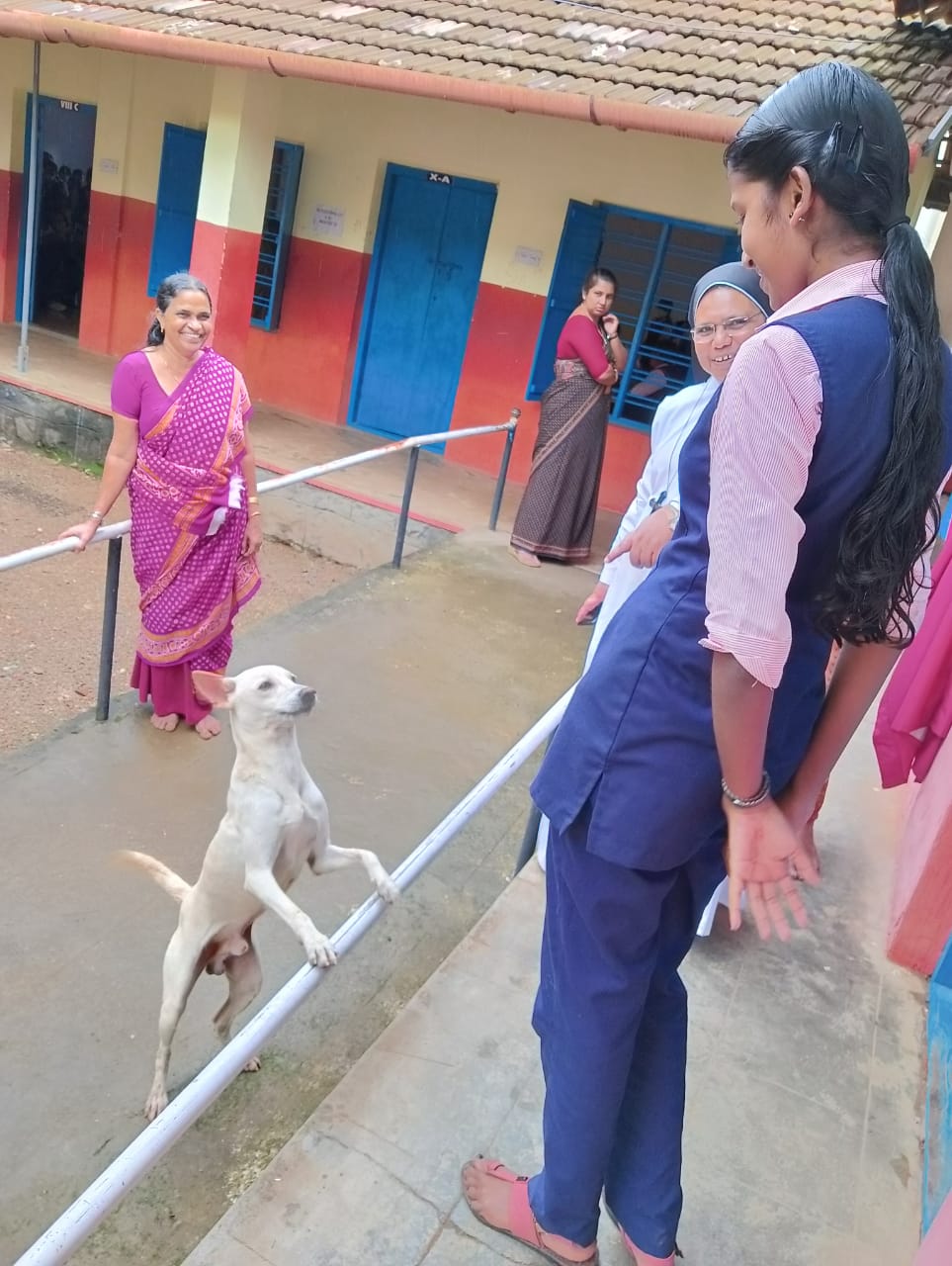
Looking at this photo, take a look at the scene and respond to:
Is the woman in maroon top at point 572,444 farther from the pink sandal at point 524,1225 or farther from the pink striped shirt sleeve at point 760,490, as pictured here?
the pink striped shirt sleeve at point 760,490

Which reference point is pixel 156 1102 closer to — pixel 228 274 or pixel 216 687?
pixel 216 687

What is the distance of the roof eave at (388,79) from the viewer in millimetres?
5539

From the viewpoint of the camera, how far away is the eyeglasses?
6.65 ft

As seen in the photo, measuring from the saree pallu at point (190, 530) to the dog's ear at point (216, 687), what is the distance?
1691 mm

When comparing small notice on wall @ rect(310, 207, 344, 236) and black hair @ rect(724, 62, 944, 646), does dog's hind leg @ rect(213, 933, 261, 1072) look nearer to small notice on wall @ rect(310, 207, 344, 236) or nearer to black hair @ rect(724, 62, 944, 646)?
black hair @ rect(724, 62, 944, 646)

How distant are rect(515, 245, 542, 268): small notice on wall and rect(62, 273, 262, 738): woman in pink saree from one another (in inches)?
172

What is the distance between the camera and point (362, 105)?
768cm

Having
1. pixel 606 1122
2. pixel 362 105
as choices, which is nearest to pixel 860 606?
pixel 606 1122

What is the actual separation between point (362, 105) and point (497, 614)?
185 inches

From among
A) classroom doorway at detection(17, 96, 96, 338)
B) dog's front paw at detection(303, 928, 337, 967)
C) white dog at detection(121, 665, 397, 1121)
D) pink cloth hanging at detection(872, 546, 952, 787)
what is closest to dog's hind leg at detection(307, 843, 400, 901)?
white dog at detection(121, 665, 397, 1121)

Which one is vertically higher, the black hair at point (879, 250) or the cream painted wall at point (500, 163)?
the cream painted wall at point (500, 163)

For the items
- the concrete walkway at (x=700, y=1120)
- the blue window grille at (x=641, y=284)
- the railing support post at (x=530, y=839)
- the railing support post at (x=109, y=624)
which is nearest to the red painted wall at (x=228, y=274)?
the blue window grille at (x=641, y=284)

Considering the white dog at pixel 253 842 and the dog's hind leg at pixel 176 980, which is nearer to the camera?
the white dog at pixel 253 842

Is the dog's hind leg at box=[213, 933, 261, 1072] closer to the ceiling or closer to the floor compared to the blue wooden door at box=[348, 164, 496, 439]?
closer to the floor
